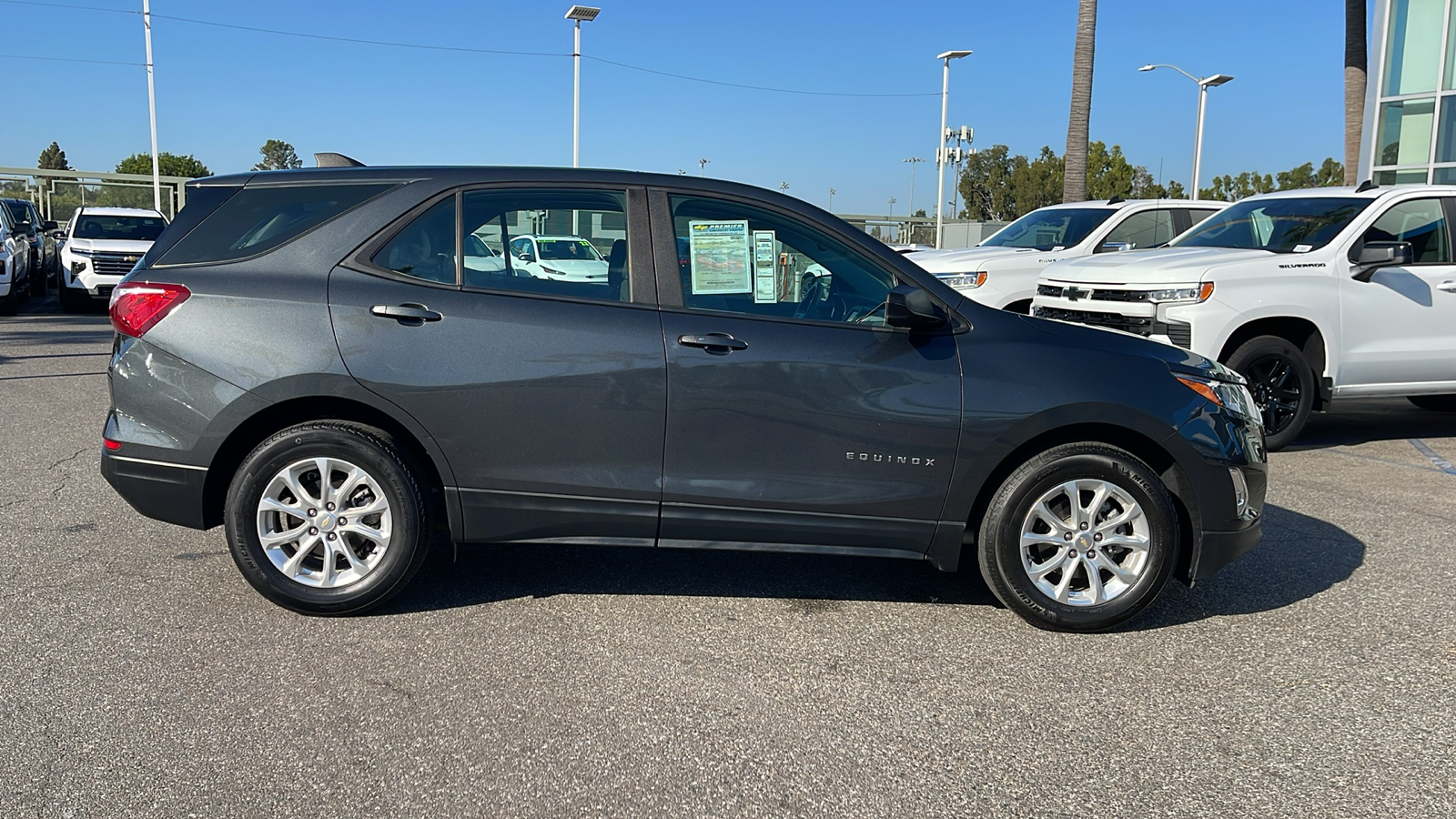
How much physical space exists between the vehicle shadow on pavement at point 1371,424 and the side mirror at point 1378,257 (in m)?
1.38

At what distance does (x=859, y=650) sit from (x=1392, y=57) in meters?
19.0

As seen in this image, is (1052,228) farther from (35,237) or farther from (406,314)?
(35,237)

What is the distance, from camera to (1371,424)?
9.95 m

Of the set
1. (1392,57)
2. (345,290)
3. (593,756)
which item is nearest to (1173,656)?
(593,756)

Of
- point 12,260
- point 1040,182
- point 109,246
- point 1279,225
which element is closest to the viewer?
point 1279,225

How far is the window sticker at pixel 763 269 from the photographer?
4398mm

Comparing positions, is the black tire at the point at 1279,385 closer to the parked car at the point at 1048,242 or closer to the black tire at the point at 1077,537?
the parked car at the point at 1048,242

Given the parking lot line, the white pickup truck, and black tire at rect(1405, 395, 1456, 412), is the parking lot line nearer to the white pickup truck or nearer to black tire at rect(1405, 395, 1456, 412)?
the white pickup truck

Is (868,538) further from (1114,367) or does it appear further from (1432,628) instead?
(1432,628)

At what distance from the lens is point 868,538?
14.5 ft

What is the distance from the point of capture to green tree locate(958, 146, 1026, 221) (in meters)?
76.6

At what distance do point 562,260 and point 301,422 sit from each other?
1199mm

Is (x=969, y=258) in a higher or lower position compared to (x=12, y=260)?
higher

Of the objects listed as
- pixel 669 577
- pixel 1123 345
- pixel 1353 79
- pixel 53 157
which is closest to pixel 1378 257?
pixel 1123 345
